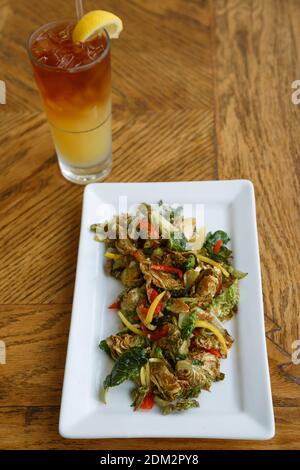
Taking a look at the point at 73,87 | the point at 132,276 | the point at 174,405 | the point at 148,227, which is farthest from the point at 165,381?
the point at 73,87

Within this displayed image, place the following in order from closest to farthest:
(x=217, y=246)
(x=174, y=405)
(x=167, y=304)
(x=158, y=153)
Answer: (x=174, y=405)
(x=167, y=304)
(x=217, y=246)
(x=158, y=153)

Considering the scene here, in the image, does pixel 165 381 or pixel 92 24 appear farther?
pixel 92 24

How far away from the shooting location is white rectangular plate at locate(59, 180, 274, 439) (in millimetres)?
1021

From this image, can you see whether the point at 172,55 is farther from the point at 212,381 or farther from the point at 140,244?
the point at 212,381

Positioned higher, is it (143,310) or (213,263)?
(213,263)

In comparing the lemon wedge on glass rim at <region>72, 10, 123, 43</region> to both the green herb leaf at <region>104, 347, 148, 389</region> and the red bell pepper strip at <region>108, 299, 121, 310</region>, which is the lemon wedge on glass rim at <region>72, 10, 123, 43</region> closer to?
the red bell pepper strip at <region>108, 299, 121, 310</region>

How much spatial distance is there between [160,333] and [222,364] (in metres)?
0.14

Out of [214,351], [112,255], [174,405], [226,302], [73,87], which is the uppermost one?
[73,87]

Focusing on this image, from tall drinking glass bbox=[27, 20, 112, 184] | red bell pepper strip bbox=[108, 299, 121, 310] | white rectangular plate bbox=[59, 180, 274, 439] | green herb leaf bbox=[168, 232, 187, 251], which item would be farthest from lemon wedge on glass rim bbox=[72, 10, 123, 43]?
red bell pepper strip bbox=[108, 299, 121, 310]

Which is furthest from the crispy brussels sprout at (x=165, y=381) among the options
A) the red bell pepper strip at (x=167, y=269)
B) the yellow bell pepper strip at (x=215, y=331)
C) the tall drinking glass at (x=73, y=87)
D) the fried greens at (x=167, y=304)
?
the tall drinking glass at (x=73, y=87)

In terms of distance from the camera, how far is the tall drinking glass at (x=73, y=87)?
1240 millimetres

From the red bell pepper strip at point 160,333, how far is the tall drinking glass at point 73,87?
0.54m

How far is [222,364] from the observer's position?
1115mm

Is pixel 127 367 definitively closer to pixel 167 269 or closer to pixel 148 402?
pixel 148 402
